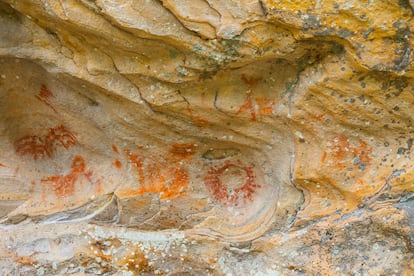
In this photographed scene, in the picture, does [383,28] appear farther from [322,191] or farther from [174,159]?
[174,159]

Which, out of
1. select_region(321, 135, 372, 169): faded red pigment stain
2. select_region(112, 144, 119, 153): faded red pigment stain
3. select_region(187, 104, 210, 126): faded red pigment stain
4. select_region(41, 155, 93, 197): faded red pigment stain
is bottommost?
select_region(41, 155, 93, 197): faded red pigment stain

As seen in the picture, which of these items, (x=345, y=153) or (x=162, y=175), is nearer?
(x=345, y=153)

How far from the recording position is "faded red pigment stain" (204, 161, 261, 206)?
5.89 ft

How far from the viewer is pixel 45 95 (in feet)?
5.79

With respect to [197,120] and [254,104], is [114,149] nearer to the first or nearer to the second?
[197,120]

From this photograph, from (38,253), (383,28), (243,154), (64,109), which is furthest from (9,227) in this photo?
(383,28)

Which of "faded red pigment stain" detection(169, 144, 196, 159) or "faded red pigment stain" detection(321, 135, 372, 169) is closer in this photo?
"faded red pigment stain" detection(321, 135, 372, 169)

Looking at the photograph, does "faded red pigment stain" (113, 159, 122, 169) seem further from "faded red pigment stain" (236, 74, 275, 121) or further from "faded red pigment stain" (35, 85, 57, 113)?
"faded red pigment stain" (236, 74, 275, 121)

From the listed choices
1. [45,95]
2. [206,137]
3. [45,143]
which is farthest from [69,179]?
[206,137]

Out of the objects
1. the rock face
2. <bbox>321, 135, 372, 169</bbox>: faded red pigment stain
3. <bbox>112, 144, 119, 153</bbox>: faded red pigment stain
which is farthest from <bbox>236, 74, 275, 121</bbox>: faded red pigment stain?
<bbox>112, 144, 119, 153</bbox>: faded red pigment stain

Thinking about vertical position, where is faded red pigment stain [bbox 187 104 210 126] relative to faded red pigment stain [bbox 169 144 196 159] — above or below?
above

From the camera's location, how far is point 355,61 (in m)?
1.38

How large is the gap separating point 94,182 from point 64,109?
0.32 m

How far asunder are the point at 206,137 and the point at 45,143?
680mm
